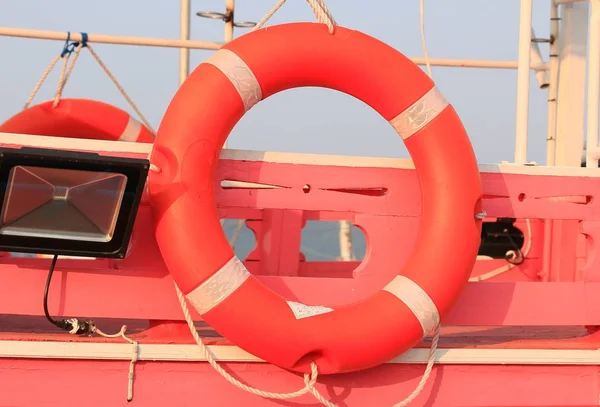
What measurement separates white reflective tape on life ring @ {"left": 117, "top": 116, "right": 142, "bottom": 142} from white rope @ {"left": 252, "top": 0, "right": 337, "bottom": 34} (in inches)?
41.8

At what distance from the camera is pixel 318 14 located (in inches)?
98.6

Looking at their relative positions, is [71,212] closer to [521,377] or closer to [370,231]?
[370,231]

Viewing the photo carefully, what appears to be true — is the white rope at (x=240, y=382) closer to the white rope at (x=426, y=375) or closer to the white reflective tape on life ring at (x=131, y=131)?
the white rope at (x=426, y=375)

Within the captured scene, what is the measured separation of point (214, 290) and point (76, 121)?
1146 millimetres

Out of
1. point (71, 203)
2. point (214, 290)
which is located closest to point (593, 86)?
point (214, 290)

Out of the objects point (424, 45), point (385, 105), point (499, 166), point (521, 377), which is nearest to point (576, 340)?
point (521, 377)

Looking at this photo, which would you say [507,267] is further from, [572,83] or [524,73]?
[524,73]

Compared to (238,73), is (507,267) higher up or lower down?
lower down

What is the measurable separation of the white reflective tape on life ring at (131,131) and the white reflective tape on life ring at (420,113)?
1245 millimetres

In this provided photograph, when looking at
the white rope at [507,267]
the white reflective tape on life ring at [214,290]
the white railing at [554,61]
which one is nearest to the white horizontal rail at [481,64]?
the white railing at [554,61]

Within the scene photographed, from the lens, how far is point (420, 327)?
96.2 inches

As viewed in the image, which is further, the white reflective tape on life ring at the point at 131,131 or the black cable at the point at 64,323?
the white reflective tape on life ring at the point at 131,131

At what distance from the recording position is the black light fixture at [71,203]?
2139 millimetres

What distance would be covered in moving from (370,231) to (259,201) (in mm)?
360
